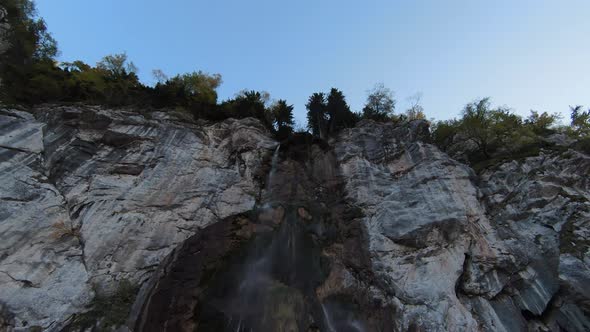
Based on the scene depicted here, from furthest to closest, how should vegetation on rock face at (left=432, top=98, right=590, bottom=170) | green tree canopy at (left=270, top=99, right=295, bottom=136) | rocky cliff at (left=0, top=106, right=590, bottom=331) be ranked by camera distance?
green tree canopy at (left=270, top=99, right=295, bottom=136) → vegetation on rock face at (left=432, top=98, right=590, bottom=170) → rocky cliff at (left=0, top=106, right=590, bottom=331)

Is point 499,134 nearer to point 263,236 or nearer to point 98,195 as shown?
point 263,236

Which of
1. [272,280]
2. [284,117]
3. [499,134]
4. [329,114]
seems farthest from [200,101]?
[499,134]

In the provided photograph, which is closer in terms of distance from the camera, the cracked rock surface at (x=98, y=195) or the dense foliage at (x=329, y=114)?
the cracked rock surface at (x=98, y=195)

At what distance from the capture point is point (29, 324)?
837 centimetres

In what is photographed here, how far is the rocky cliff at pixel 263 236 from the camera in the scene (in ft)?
32.6

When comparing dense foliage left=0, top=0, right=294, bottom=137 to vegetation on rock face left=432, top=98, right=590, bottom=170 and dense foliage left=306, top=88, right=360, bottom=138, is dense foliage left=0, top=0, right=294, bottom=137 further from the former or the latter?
vegetation on rock face left=432, top=98, right=590, bottom=170

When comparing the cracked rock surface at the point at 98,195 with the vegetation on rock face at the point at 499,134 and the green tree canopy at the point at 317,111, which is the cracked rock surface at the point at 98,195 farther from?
the vegetation on rock face at the point at 499,134

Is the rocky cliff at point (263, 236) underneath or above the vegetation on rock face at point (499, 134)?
underneath

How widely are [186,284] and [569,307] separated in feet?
45.2

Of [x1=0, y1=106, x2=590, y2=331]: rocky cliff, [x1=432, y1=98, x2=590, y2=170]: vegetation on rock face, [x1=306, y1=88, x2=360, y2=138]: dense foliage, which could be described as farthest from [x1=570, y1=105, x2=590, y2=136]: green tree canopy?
[x1=306, y1=88, x2=360, y2=138]: dense foliage

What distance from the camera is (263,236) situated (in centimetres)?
1352

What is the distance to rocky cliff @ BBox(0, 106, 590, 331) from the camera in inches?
391

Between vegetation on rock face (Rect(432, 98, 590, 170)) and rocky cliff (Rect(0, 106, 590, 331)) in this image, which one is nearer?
rocky cliff (Rect(0, 106, 590, 331))

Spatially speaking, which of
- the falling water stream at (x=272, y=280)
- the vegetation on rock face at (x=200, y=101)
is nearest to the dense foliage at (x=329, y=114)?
the vegetation on rock face at (x=200, y=101)
